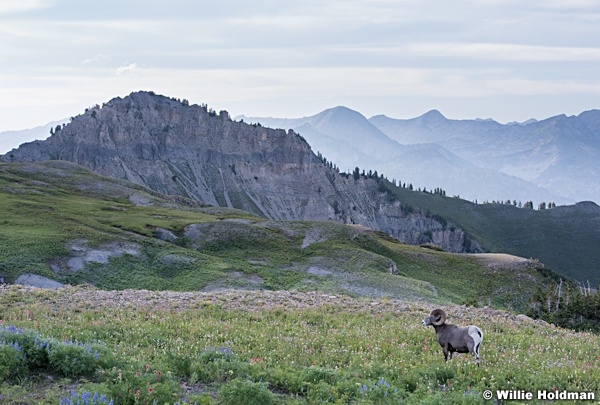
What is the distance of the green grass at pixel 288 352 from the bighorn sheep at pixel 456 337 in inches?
17.9

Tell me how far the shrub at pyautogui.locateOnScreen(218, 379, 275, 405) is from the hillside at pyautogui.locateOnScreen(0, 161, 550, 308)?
32.4 meters

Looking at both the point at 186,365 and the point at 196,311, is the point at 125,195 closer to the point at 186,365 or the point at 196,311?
the point at 196,311

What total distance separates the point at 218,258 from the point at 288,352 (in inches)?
1752

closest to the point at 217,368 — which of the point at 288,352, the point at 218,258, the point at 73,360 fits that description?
the point at 288,352

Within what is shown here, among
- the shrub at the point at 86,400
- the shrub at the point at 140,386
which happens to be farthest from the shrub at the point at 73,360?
the shrub at the point at 86,400

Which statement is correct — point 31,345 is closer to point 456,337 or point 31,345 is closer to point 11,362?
point 11,362

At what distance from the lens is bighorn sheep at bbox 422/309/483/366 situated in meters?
15.1

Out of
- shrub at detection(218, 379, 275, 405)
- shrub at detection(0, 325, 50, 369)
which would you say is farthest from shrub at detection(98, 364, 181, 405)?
shrub at detection(0, 325, 50, 369)

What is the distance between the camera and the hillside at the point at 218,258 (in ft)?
157

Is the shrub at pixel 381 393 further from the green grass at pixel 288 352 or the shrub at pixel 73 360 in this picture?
the shrub at pixel 73 360

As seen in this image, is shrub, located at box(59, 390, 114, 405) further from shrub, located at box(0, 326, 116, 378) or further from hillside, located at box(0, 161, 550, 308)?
hillside, located at box(0, 161, 550, 308)

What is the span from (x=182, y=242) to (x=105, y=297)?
4356 centimetres

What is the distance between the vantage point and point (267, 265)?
61344 mm

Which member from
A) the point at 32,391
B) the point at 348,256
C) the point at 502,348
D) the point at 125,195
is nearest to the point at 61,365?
the point at 32,391
